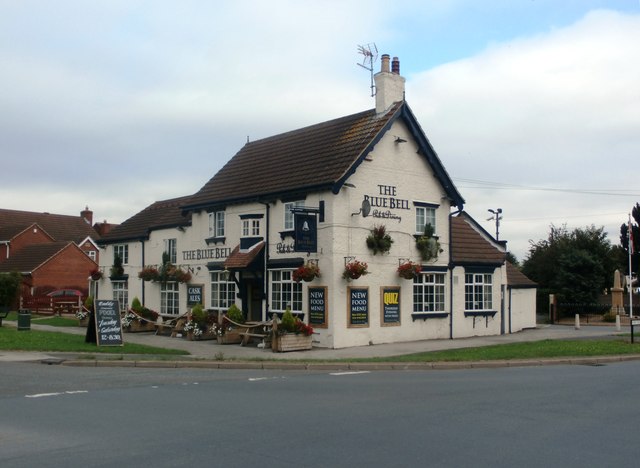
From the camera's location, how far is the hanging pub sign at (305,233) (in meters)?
24.0

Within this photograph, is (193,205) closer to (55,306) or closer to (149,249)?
(149,249)

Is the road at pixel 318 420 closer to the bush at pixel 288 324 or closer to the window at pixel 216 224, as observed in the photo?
the bush at pixel 288 324

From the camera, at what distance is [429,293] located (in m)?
28.0

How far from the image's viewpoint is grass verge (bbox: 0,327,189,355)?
70.0 ft

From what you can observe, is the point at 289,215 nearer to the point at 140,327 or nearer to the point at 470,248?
the point at 470,248

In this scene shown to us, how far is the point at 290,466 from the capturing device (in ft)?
25.1

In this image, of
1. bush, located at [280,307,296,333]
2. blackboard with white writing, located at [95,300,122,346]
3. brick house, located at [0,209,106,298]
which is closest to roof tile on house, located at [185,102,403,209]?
bush, located at [280,307,296,333]

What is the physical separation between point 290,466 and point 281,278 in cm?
1890

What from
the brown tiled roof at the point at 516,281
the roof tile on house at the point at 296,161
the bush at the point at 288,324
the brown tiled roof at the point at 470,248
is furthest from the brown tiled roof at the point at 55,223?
the bush at the point at 288,324

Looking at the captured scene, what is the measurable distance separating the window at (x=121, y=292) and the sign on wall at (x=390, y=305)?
51.9 ft

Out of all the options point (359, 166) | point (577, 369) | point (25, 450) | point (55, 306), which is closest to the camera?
point (25, 450)

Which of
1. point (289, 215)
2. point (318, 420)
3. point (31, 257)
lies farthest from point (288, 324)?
point (31, 257)

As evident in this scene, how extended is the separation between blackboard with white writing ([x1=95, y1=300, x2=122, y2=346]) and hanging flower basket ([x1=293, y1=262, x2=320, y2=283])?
239 inches

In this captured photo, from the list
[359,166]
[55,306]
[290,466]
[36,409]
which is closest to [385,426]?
[290,466]
